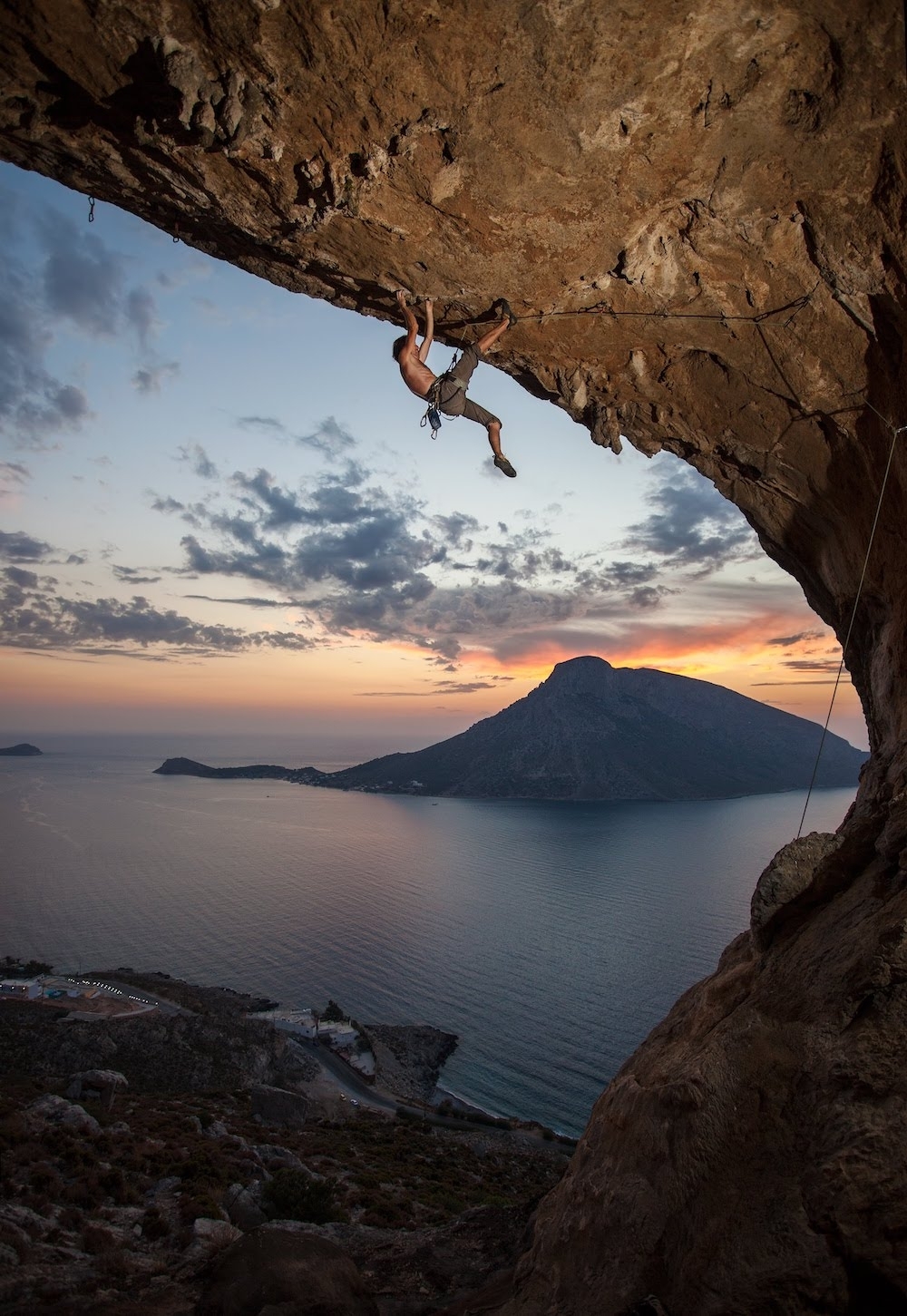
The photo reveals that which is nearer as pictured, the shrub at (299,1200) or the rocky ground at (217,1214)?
the rocky ground at (217,1214)

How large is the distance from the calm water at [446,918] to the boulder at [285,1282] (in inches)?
1073

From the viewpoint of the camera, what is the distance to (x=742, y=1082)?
5.23m

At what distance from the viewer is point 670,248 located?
6230mm

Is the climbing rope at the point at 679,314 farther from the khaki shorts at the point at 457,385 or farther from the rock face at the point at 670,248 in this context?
the khaki shorts at the point at 457,385

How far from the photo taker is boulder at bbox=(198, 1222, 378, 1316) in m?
8.15

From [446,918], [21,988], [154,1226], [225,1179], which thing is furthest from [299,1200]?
[446,918]

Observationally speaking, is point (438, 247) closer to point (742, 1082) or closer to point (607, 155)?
point (607, 155)

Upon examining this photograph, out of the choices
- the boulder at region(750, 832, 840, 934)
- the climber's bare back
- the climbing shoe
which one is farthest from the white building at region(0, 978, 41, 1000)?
the climbing shoe

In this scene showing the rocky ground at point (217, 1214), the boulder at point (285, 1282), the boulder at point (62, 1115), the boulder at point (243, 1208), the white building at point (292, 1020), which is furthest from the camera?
the white building at point (292, 1020)

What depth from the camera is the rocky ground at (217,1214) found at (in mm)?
8836

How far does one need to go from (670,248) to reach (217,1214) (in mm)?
18210

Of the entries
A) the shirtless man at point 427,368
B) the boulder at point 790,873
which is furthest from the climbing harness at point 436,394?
the boulder at point 790,873

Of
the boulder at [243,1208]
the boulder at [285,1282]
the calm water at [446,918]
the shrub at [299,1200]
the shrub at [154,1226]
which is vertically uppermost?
the boulder at [285,1282]

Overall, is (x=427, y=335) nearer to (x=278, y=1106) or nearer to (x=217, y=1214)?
(x=217, y=1214)
